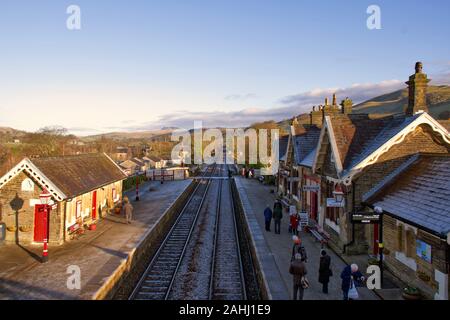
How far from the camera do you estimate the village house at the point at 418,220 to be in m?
10.7

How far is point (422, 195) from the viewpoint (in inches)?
510

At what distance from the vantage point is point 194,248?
20.3 m

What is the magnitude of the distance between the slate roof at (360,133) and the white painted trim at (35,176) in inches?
513

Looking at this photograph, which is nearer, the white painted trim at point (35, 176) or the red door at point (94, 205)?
the white painted trim at point (35, 176)

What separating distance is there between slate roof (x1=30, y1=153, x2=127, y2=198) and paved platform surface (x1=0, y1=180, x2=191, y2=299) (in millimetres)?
2517

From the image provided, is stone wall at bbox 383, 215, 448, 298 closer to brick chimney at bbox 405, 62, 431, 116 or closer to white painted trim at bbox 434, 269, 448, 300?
white painted trim at bbox 434, 269, 448, 300

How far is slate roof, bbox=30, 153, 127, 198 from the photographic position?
61.2ft

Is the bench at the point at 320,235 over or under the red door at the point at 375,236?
under

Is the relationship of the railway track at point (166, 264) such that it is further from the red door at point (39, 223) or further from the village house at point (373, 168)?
the village house at point (373, 168)

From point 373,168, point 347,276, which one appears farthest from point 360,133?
point 347,276

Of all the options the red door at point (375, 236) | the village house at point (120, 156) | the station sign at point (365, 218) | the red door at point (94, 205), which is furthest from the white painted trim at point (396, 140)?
the village house at point (120, 156)

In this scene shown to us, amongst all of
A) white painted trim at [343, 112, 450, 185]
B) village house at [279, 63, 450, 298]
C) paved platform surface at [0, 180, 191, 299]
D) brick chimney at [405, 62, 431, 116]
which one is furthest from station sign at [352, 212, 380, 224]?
paved platform surface at [0, 180, 191, 299]

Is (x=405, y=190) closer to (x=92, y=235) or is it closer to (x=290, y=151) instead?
(x=92, y=235)

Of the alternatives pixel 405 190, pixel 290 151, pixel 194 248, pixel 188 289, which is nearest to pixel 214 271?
pixel 188 289
